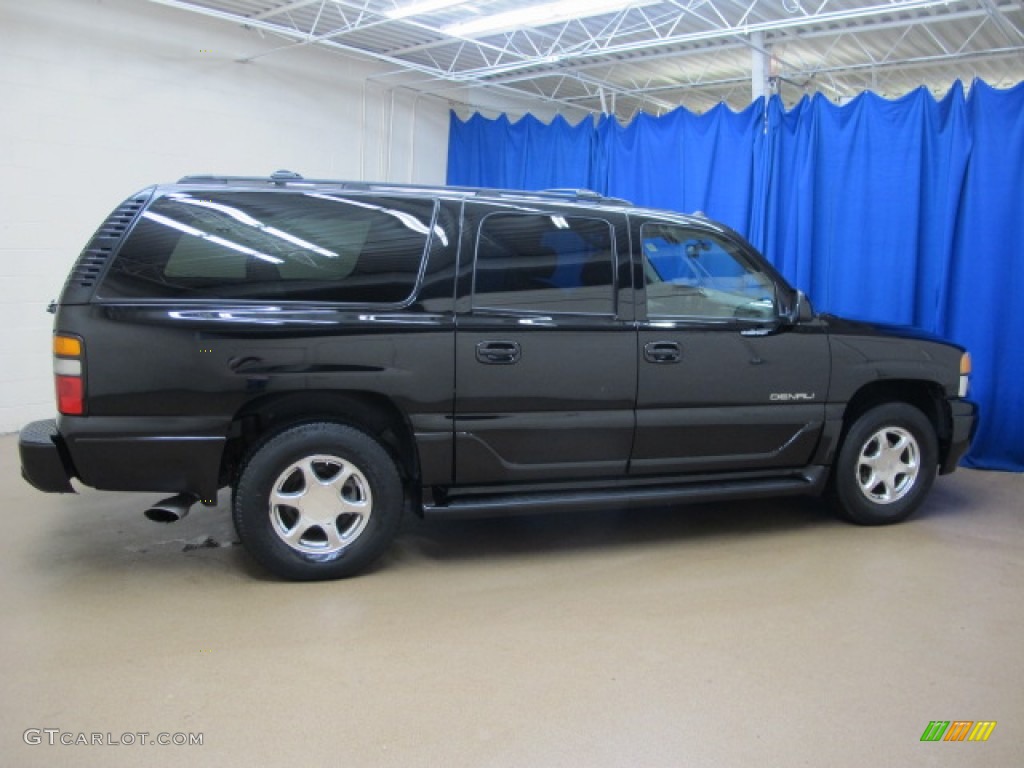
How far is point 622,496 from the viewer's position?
164 inches

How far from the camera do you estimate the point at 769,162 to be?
7359 millimetres

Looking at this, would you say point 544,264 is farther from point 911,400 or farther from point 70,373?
point 911,400

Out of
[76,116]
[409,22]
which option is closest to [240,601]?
[76,116]

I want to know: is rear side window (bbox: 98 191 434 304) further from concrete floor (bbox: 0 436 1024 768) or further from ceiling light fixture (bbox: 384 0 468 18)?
ceiling light fixture (bbox: 384 0 468 18)

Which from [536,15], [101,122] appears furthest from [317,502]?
[101,122]

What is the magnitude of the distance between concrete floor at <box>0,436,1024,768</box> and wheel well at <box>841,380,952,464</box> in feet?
2.13

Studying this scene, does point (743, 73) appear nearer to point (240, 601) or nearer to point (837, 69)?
point (837, 69)

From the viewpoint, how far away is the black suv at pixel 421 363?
3.50 m

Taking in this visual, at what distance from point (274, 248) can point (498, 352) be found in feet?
3.80

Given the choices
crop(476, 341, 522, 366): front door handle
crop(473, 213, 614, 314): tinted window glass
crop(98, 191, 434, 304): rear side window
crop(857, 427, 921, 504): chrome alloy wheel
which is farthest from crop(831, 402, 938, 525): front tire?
crop(98, 191, 434, 304): rear side window

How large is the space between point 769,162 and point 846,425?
11.5ft

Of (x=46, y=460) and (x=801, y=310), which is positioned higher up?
(x=801, y=310)

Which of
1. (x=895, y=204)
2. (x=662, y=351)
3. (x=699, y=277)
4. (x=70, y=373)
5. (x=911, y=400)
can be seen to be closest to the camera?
(x=70, y=373)

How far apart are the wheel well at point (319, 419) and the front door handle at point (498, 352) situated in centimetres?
49
